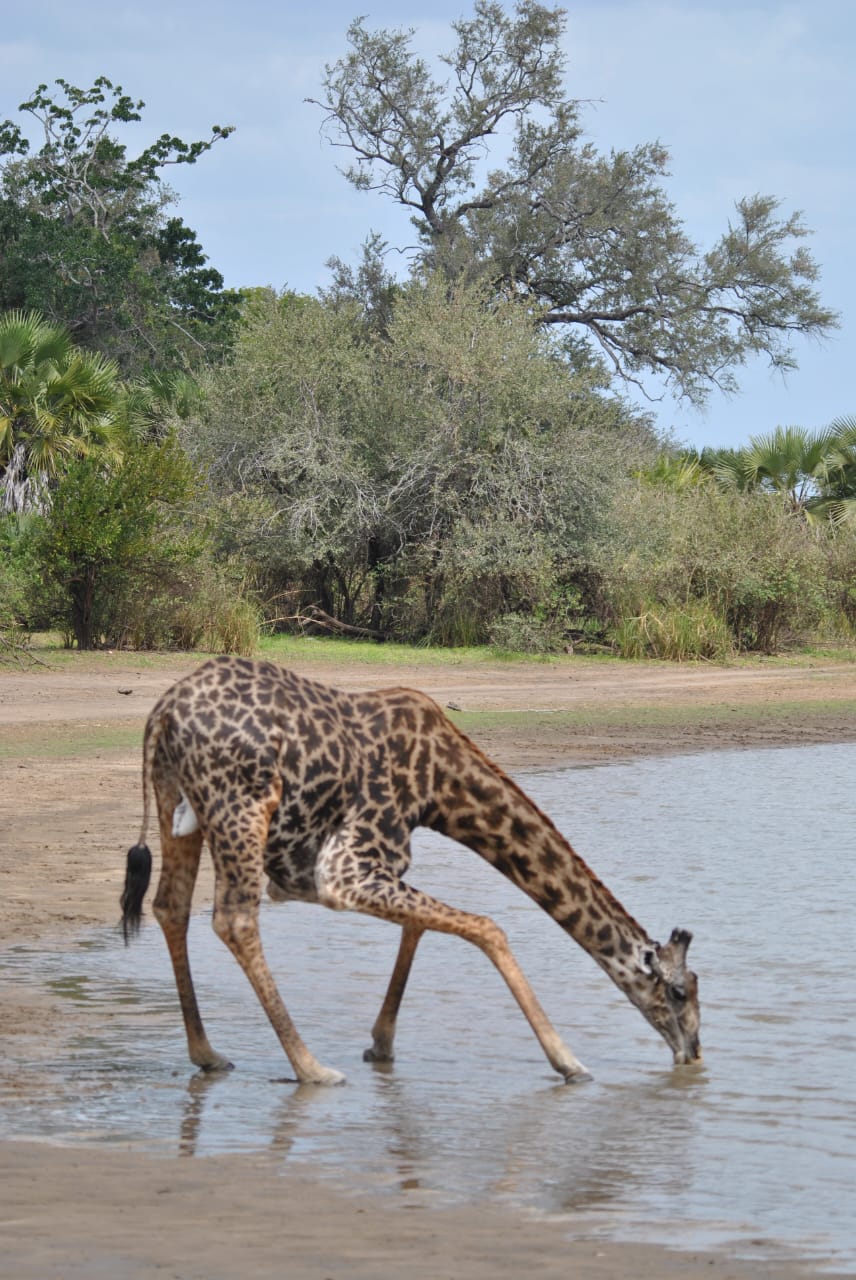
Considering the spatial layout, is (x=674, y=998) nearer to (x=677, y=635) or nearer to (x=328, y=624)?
(x=677, y=635)

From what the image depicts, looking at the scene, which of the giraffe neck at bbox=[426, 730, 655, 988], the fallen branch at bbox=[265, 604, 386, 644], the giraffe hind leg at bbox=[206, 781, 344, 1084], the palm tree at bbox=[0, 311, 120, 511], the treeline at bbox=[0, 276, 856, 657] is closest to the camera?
the giraffe hind leg at bbox=[206, 781, 344, 1084]

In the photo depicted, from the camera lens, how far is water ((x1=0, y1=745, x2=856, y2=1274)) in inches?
182

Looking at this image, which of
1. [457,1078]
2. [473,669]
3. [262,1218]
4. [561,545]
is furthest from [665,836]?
[561,545]

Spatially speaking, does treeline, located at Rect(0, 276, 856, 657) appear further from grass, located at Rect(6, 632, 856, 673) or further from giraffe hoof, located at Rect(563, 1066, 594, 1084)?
giraffe hoof, located at Rect(563, 1066, 594, 1084)

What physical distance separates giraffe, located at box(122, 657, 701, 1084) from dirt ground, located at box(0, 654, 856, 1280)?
0.92 metres

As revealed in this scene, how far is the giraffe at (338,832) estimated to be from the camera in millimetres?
5477

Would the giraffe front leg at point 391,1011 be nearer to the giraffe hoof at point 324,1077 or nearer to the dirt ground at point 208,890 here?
the giraffe hoof at point 324,1077

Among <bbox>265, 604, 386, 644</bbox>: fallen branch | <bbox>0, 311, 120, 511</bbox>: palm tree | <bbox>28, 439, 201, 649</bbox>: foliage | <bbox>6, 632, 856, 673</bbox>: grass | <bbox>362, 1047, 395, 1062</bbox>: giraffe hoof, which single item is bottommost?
<bbox>362, 1047, 395, 1062</bbox>: giraffe hoof

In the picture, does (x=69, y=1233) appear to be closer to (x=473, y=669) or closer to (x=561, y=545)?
(x=473, y=669)

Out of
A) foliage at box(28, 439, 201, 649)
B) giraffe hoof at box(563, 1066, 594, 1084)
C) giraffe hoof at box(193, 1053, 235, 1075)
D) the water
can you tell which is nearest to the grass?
foliage at box(28, 439, 201, 649)

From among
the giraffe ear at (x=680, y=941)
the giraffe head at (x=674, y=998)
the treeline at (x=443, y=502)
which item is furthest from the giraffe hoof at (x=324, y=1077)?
the treeline at (x=443, y=502)

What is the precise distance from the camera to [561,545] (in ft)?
84.4

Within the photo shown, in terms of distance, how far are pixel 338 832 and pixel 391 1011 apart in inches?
30.1

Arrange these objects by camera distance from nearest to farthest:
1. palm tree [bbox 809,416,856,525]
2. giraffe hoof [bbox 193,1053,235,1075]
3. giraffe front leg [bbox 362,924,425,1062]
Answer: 1. giraffe hoof [bbox 193,1053,235,1075]
2. giraffe front leg [bbox 362,924,425,1062]
3. palm tree [bbox 809,416,856,525]
